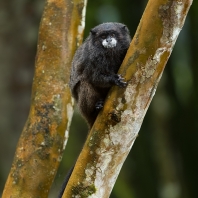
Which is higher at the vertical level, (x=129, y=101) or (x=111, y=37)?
(x=111, y=37)

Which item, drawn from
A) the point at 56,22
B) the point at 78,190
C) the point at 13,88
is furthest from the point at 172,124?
the point at 78,190

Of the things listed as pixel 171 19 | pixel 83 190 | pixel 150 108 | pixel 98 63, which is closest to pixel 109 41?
pixel 98 63

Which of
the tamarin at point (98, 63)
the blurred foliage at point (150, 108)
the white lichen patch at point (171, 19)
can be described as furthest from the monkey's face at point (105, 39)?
the blurred foliage at point (150, 108)

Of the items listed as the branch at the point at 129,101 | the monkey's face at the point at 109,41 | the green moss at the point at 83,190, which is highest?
the monkey's face at the point at 109,41

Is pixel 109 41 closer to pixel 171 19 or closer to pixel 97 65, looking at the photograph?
pixel 97 65

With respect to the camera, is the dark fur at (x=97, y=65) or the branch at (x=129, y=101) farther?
the dark fur at (x=97, y=65)

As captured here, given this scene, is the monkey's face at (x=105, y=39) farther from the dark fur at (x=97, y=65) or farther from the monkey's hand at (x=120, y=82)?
the monkey's hand at (x=120, y=82)

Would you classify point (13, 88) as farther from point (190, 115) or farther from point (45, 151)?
point (190, 115)
